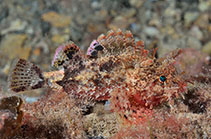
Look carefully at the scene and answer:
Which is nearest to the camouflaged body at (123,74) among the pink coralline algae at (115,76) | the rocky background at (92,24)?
the pink coralline algae at (115,76)

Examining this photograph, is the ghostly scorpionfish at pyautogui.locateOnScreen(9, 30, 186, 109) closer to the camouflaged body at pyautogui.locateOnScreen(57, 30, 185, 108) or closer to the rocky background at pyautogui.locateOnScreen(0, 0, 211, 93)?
the camouflaged body at pyautogui.locateOnScreen(57, 30, 185, 108)

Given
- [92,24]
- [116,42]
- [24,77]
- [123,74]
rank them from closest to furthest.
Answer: [123,74]
[116,42]
[24,77]
[92,24]

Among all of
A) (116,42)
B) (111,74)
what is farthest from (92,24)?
(111,74)

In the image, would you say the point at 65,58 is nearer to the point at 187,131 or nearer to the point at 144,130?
the point at 144,130

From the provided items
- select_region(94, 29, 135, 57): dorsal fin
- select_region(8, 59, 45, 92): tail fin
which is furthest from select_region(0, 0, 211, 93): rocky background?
select_region(94, 29, 135, 57): dorsal fin

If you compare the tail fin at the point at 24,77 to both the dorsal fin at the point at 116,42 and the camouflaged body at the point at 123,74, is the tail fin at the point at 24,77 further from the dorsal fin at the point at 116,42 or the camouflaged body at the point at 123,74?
the dorsal fin at the point at 116,42

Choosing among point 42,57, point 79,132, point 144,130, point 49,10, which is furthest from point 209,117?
point 49,10

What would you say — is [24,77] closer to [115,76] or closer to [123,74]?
[115,76]

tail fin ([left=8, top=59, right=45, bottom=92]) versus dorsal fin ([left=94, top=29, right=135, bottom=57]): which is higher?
dorsal fin ([left=94, top=29, right=135, bottom=57])
